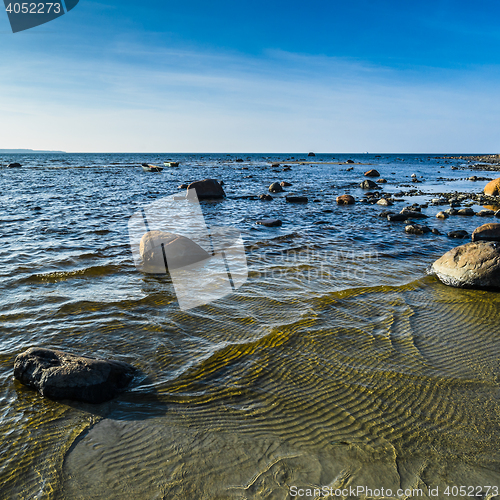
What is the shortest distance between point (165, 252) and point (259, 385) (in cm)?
517

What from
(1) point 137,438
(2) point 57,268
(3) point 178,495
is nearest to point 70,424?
(1) point 137,438

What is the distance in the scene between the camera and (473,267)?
7238 millimetres

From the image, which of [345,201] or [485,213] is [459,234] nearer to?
[485,213]

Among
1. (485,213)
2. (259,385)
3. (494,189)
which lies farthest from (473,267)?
(494,189)

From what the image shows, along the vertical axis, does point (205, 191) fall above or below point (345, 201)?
above

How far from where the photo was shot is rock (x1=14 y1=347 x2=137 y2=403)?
12.5 ft

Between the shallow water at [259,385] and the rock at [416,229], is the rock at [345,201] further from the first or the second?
the shallow water at [259,385]

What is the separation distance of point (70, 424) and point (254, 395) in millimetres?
1993

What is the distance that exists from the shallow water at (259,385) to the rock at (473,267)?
0.28 metres

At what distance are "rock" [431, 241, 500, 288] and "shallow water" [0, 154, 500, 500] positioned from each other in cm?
28

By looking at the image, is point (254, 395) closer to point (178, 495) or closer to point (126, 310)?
point (178, 495)

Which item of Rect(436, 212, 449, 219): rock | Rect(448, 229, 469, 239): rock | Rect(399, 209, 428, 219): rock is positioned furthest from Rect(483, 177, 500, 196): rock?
Rect(448, 229, 469, 239): rock

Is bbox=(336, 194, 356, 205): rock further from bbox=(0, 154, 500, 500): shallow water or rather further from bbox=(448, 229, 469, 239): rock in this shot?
bbox=(0, 154, 500, 500): shallow water

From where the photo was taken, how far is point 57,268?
8.08 meters
